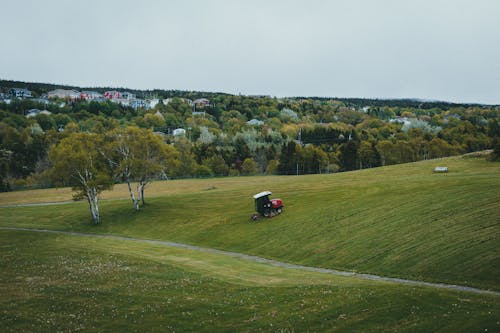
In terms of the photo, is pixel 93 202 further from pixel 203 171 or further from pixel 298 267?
pixel 203 171

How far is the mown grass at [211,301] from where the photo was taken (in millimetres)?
19781

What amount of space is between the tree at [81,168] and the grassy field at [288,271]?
4.94 metres

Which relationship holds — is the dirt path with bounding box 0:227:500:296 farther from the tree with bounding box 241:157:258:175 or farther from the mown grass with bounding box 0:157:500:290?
the tree with bounding box 241:157:258:175

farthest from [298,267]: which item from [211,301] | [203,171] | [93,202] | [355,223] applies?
[203,171]

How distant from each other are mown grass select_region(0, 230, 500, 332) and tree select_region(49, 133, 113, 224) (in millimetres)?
27350

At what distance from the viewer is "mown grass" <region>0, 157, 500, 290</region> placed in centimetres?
3044

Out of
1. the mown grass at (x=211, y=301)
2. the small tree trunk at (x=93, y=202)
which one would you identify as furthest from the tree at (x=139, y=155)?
the mown grass at (x=211, y=301)

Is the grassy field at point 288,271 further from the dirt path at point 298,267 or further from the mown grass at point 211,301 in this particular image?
the dirt path at point 298,267

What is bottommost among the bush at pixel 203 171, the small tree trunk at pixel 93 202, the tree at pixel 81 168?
the bush at pixel 203 171

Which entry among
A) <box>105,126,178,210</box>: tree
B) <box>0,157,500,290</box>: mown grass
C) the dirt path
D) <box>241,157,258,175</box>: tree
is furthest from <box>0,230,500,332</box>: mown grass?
<box>241,157,258,175</box>: tree

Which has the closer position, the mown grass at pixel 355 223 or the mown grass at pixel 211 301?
the mown grass at pixel 211 301

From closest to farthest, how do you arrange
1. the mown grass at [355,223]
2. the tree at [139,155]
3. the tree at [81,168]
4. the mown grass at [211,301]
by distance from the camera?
the mown grass at [211,301] → the mown grass at [355,223] → the tree at [81,168] → the tree at [139,155]

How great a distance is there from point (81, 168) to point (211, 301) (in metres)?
45.3

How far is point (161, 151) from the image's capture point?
226ft
